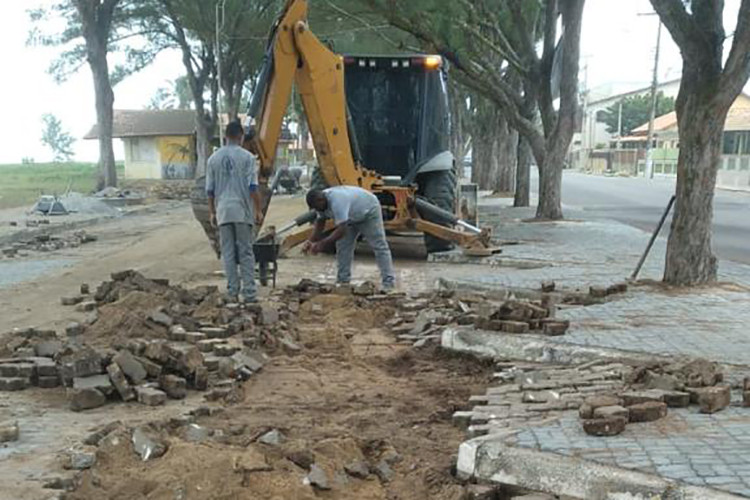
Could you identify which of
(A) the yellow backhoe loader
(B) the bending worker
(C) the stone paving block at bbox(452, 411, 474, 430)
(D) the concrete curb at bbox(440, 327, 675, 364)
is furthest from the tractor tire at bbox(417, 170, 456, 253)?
(C) the stone paving block at bbox(452, 411, 474, 430)

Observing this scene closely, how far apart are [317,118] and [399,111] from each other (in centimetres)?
241

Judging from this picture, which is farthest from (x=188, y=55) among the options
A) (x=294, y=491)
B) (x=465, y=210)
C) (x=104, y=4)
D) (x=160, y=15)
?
(x=294, y=491)

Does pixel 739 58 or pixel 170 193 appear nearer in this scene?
pixel 739 58

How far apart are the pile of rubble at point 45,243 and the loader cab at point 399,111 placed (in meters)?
6.90

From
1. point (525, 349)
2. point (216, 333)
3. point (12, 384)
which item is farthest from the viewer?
point (216, 333)

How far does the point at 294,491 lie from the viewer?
4.16 m

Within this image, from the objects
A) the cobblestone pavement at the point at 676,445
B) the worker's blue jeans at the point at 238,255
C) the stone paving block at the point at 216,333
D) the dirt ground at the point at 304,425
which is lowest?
the dirt ground at the point at 304,425

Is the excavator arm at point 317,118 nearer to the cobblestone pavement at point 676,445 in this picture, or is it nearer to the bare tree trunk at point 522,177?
the cobblestone pavement at point 676,445

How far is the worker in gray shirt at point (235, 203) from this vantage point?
8914mm

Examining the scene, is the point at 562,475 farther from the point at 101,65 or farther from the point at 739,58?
the point at 101,65

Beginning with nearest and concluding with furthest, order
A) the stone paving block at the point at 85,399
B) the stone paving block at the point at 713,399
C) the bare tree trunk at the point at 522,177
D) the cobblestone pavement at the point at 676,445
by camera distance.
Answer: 1. the cobblestone pavement at the point at 676,445
2. the stone paving block at the point at 713,399
3. the stone paving block at the point at 85,399
4. the bare tree trunk at the point at 522,177

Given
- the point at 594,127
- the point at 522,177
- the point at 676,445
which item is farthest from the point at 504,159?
the point at 594,127

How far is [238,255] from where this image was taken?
360 inches

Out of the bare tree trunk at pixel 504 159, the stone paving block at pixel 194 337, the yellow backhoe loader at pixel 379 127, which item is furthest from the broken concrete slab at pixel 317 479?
the bare tree trunk at pixel 504 159
